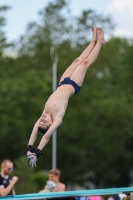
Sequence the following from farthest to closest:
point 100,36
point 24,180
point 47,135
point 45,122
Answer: point 24,180 < point 100,36 < point 45,122 < point 47,135

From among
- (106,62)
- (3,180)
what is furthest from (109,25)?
(3,180)

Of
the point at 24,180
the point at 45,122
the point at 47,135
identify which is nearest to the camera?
the point at 47,135

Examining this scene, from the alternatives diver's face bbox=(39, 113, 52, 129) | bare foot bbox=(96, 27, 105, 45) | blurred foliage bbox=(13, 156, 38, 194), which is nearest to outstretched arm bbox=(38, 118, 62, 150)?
diver's face bbox=(39, 113, 52, 129)

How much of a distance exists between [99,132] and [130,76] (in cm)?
613

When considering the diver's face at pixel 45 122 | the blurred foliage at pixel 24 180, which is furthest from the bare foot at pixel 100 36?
the blurred foliage at pixel 24 180

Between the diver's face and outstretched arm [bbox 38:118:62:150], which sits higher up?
the diver's face

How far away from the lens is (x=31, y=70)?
3866cm

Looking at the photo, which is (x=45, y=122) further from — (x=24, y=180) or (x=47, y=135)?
(x=24, y=180)

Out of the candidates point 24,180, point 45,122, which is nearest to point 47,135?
point 45,122

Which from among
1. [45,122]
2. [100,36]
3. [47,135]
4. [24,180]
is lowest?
[47,135]

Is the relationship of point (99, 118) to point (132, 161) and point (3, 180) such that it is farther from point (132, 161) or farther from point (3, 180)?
point (3, 180)

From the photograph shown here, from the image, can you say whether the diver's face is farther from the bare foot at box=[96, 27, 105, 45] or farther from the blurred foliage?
the blurred foliage

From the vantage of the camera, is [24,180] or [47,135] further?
[24,180]

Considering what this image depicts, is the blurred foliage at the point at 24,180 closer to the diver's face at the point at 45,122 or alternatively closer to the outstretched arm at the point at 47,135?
the diver's face at the point at 45,122
